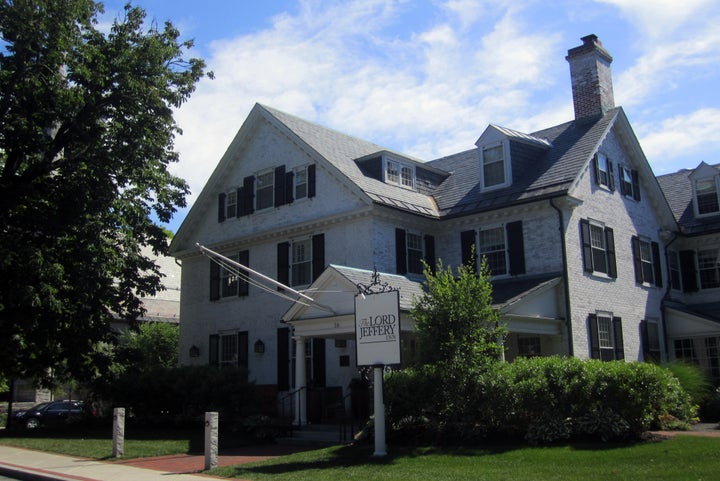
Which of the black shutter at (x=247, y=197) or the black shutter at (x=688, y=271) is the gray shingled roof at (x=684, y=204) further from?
the black shutter at (x=247, y=197)

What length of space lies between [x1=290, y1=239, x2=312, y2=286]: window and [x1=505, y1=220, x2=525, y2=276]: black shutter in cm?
655

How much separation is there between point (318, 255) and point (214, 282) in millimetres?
5673

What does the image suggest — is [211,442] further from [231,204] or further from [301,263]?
[231,204]

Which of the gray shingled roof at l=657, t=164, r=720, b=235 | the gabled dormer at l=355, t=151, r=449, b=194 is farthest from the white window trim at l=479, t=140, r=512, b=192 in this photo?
the gray shingled roof at l=657, t=164, r=720, b=235

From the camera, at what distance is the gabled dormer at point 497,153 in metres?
22.1

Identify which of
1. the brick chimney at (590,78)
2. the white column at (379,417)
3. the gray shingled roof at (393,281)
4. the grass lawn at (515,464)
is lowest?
the grass lawn at (515,464)

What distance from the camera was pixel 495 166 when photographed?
22.5 metres

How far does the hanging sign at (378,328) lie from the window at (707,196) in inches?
719

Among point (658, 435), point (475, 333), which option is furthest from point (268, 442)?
point (658, 435)

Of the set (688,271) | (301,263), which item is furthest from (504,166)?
(688,271)

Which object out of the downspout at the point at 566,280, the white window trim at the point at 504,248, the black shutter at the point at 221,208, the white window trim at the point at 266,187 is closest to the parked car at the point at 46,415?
the black shutter at the point at 221,208

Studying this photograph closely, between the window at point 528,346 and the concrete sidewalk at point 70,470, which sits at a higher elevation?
the window at point 528,346

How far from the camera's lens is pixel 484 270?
51.7ft

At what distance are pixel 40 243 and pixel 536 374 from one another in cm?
1486
